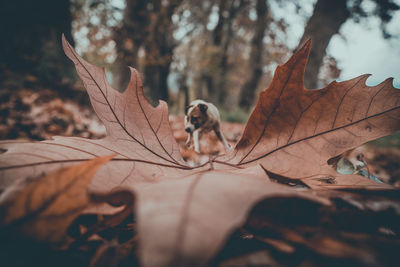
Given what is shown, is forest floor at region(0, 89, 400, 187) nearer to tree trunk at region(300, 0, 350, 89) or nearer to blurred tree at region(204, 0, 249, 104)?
tree trunk at region(300, 0, 350, 89)

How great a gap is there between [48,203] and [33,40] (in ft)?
11.3

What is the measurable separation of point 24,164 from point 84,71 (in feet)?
0.88

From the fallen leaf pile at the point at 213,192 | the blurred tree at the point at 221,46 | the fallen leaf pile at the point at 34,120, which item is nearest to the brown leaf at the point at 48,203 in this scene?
the fallen leaf pile at the point at 213,192

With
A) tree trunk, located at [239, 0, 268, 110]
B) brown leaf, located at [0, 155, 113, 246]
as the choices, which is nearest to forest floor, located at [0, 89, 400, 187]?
brown leaf, located at [0, 155, 113, 246]

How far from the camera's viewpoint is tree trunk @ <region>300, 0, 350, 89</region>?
118 inches

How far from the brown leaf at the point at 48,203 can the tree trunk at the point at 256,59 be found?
7525 mm

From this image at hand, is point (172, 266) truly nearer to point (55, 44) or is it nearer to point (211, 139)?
point (211, 139)

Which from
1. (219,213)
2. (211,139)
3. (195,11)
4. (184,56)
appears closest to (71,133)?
(211,139)

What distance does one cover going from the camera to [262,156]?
468 mm

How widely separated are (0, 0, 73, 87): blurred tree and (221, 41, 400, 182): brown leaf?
112 inches

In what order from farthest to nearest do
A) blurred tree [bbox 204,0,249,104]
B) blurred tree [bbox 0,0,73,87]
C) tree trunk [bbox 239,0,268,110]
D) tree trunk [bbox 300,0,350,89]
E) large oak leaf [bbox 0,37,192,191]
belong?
blurred tree [bbox 204,0,249,104]
tree trunk [bbox 239,0,268,110]
tree trunk [bbox 300,0,350,89]
blurred tree [bbox 0,0,73,87]
large oak leaf [bbox 0,37,192,191]

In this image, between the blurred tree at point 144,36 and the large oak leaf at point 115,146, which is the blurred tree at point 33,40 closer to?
the blurred tree at point 144,36

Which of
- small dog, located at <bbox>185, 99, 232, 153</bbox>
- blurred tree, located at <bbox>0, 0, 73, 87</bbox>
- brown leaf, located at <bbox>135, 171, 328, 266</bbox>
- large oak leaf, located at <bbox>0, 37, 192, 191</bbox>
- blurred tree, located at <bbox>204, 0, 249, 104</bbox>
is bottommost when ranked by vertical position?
brown leaf, located at <bbox>135, 171, 328, 266</bbox>

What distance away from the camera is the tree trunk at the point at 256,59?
24.7 ft
